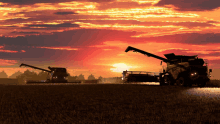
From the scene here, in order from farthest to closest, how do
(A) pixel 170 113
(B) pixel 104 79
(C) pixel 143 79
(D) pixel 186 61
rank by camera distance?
(B) pixel 104 79 < (C) pixel 143 79 < (D) pixel 186 61 < (A) pixel 170 113

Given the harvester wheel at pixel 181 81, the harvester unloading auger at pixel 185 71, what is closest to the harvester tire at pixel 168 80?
the harvester unloading auger at pixel 185 71

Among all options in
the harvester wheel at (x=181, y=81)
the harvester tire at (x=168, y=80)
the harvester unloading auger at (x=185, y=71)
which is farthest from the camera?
the harvester tire at (x=168, y=80)

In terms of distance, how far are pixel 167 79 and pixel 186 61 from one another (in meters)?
3.75

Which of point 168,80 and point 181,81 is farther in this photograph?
point 168,80

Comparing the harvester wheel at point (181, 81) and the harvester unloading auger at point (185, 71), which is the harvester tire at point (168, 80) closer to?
the harvester unloading auger at point (185, 71)

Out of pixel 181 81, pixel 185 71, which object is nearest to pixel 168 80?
pixel 181 81

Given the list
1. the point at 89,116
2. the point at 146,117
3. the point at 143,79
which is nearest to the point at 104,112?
the point at 89,116

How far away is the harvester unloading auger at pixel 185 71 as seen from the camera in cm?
3326

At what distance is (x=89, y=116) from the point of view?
1116 cm

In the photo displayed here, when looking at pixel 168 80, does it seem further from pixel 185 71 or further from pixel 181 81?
pixel 185 71

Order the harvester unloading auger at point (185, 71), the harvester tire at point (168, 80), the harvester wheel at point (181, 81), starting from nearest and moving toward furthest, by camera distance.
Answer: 1. the harvester unloading auger at point (185, 71)
2. the harvester wheel at point (181, 81)
3. the harvester tire at point (168, 80)

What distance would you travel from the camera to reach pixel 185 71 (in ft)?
111

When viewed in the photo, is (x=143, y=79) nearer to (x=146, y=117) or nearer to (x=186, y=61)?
(x=186, y=61)

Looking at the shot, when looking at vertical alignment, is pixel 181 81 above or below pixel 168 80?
below
